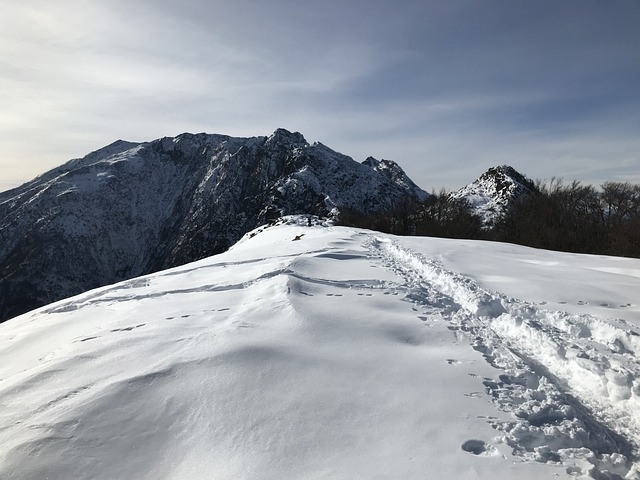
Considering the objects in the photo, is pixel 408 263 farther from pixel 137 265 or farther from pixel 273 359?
pixel 137 265

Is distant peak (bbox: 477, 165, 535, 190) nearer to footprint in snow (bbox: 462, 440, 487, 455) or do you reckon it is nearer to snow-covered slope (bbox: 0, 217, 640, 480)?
snow-covered slope (bbox: 0, 217, 640, 480)

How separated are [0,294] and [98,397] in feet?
519

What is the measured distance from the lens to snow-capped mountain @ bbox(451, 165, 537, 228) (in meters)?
46.1

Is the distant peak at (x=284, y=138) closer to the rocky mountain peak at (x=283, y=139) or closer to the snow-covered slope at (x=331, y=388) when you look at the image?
the rocky mountain peak at (x=283, y=139)

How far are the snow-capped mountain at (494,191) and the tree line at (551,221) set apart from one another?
103 inches

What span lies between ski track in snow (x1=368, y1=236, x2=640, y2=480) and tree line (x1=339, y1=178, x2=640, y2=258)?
21.4 metres

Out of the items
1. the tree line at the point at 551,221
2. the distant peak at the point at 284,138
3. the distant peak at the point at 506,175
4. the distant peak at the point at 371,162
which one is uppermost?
the distant peak at the point at 284,138

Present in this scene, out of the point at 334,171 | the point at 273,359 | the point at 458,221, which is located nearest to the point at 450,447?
the point at 273,359

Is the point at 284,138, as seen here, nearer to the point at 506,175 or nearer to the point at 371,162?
the point at 371,162

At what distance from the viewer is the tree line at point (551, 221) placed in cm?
2728

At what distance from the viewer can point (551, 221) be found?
3322 cm

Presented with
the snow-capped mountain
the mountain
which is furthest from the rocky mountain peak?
the snow-capped mountain

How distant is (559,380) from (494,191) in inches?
2133

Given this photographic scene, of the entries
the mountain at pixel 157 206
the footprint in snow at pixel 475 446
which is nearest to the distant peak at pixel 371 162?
the mountain at pixel 157 206
